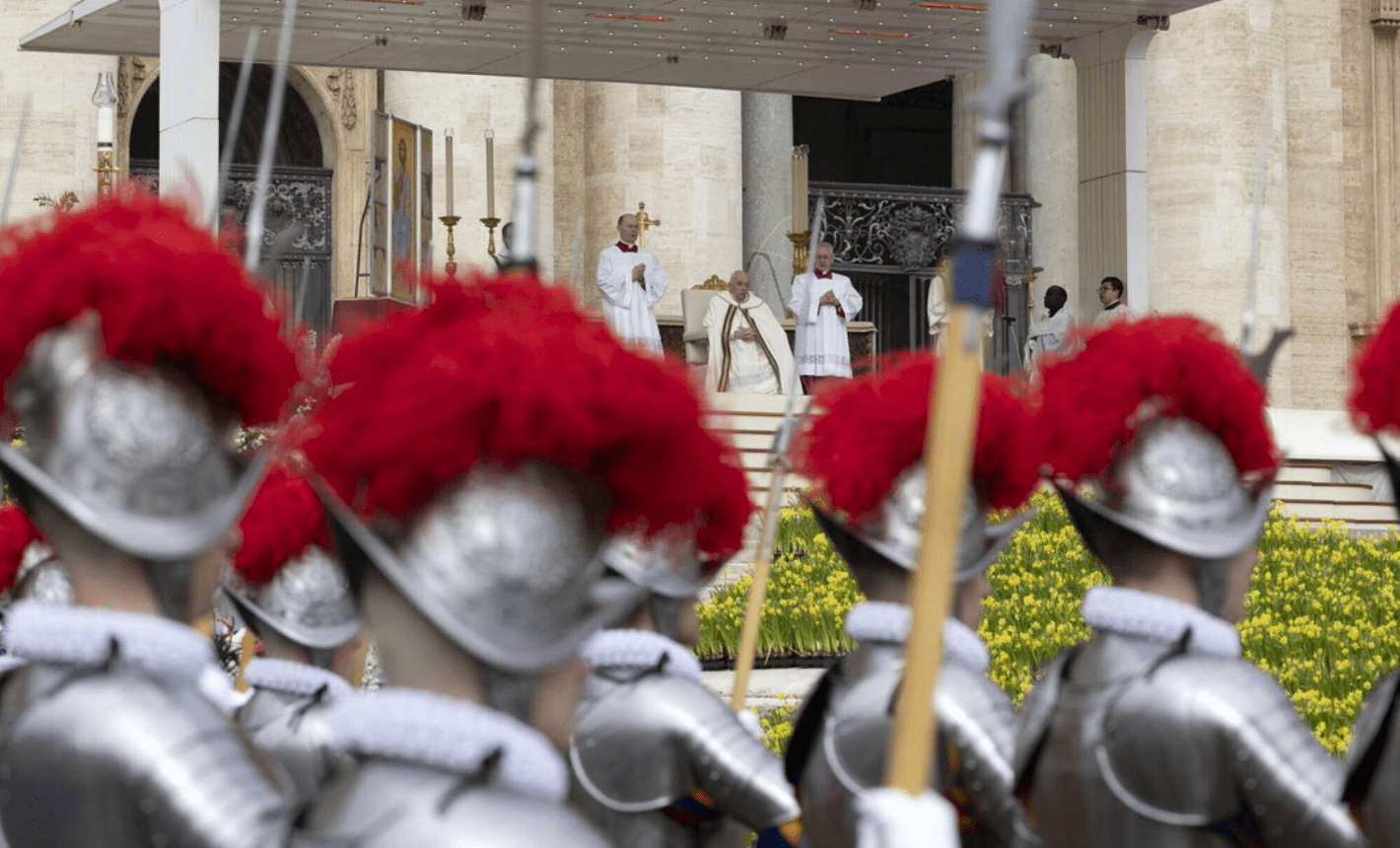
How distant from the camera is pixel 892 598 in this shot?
440 cm

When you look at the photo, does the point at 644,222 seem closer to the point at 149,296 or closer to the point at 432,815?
the point at 149,296

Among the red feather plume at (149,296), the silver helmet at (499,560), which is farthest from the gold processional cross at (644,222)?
the silver helmet at (499,560)

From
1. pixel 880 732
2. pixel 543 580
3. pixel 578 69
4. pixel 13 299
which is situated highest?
pixel 578 69

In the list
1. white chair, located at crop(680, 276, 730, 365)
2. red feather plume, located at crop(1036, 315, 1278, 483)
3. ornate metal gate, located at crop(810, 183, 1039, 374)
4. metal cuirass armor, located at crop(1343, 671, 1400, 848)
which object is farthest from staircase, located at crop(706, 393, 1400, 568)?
metal cuirass armor, located at crop(1343, 671, 1400, 848)

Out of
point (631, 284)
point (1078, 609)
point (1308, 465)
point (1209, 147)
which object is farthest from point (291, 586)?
point (1209, 147)

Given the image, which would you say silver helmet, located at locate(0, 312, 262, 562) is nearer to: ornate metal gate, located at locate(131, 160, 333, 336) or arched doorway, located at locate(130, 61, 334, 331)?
arched doorway, located at locate(130, 61, 334, 331)

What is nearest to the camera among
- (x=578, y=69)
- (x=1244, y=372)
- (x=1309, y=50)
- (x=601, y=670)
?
(x=1244, y=372)

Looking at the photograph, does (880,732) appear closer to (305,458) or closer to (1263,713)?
(1263,713)

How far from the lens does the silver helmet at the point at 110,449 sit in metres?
2.98

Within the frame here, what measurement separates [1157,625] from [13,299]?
1.81 metres

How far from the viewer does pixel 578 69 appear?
18594 mm

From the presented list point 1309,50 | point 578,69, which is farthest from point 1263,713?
point 1309,50

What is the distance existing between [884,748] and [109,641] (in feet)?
5.34

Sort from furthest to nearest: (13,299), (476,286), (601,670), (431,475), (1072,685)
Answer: (601,670) → (1072,685) → (13,299) → (476,286) → (431,475)
